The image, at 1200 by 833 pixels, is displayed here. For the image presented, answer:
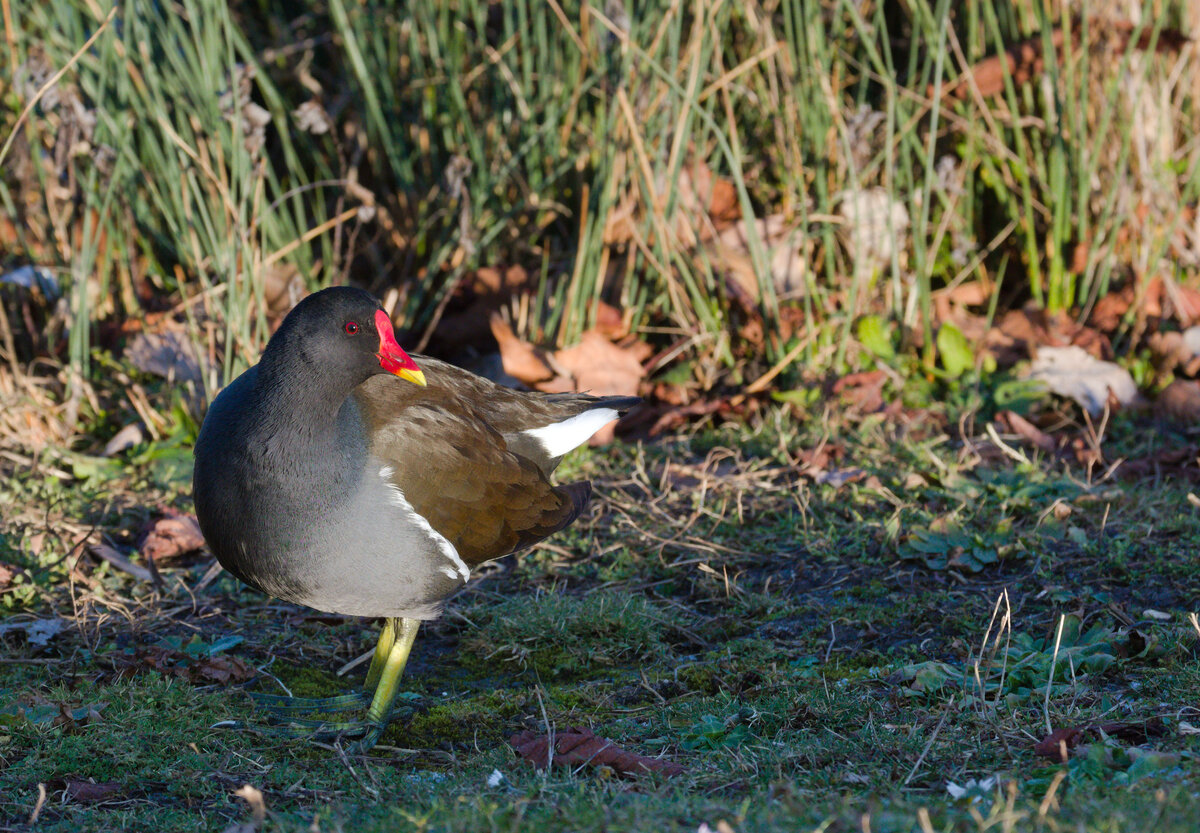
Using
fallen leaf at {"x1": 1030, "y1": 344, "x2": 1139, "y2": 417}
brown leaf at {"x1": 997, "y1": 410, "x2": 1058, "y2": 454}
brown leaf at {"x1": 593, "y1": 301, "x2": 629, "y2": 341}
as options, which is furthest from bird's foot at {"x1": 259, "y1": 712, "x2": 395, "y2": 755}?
fallen leaf at {"x1": 1030, "y1": 344, "x2": 1139, "y2": 417}

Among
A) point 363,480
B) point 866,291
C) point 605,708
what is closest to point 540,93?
point 866,291

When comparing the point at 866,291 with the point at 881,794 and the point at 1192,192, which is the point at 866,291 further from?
the point at 881,794

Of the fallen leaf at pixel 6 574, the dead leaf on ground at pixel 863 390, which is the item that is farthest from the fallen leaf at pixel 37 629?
the dead leaf on ground at pixel 863 390

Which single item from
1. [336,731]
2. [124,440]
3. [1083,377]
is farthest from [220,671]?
[1083,377]

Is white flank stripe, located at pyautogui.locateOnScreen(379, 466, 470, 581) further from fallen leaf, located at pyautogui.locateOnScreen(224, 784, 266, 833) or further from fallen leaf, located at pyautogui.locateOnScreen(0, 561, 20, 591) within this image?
fallen leaf, located at pyautogui.locateOnScreen(0, 561, 20, 591)

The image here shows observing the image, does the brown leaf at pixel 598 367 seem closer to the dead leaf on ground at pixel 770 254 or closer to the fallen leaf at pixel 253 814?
the dead leaf on ground at pixel 770 254

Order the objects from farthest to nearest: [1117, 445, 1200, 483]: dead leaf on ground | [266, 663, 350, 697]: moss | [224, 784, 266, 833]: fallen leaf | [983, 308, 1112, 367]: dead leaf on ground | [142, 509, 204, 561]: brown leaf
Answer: [983, 308, 1112, 367]: dead leaf on ground, [1117, 445, 1200, 483]: dead leaf on ground, [142, 509, 204, 561]: brown leaf, [266, 663, 350, 697]: moss, [224, 784, 266, 833]: fallen leaf

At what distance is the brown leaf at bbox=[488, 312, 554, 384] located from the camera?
15.4ft

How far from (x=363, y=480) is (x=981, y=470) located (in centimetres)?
226

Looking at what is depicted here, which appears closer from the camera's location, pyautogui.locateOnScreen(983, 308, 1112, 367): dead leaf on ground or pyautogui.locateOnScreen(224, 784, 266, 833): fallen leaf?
pyautogui.locateOnScreen(224, 784, 266, 833): fallen leaf

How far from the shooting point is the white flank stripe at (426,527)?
2.97m

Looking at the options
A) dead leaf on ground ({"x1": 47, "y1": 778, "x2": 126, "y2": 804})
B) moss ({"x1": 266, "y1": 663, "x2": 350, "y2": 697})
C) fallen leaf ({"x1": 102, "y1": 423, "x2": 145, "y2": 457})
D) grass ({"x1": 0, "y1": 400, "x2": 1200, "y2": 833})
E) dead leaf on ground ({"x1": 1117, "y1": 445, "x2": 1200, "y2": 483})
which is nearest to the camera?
grass ({"x1": 0, "y1": 400, "x2": 1200, "y2": 833})

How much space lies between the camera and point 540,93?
A: 5.16 m

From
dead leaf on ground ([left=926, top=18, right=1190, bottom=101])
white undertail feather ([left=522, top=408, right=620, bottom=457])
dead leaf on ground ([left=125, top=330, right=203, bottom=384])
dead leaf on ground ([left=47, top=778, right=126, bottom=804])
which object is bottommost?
dead leaf on ground ([left=47, top=778, right=126, bottom=804])
